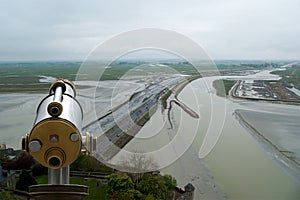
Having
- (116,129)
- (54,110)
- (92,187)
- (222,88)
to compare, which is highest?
(54,110)

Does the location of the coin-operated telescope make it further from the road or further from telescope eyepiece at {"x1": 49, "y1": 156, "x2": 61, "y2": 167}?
the road

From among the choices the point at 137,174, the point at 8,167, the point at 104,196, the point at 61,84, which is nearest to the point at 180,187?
the point at 137,174

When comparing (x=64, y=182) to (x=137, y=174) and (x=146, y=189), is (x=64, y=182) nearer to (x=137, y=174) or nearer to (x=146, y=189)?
(x=146, y=189)

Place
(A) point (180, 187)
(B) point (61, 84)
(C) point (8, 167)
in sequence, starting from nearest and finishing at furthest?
(B) point (61, 84), (A) point (180, 187), (C) point (8, 167)

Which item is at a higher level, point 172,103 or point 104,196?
point 172,103

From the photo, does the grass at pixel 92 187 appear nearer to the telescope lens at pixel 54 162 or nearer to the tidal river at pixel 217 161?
the tidal river at pixel 217 161

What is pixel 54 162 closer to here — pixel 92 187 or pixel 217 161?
pixel 92 187

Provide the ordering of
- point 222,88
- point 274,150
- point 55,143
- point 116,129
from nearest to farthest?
1. point 55,143
2. point 274,150
3. point 116,129
4. point 222,88

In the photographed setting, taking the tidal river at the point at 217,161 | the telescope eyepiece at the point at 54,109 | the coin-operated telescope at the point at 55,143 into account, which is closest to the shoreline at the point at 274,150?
the tidal river at the point at 217,161

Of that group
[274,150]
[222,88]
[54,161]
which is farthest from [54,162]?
[222,88]
